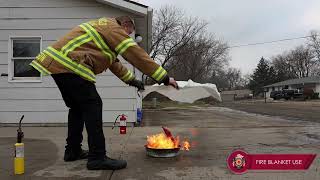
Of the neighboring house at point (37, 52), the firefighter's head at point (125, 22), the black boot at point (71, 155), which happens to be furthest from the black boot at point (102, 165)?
the neighboring house at point (37, 52)

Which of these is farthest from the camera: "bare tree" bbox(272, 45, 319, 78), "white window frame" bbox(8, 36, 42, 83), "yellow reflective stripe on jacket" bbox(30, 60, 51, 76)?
"bare tree" bbox(272, 45, 319, 78)

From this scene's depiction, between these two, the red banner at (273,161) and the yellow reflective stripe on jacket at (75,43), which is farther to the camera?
the yellow reflective stripe on jacket at (75,43)

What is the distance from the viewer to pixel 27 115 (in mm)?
11672

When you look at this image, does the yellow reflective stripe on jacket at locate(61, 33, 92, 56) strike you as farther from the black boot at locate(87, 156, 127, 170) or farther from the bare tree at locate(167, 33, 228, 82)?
the bare tree at locate(167, 33, 228, 82)

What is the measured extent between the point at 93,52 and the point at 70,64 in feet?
1.05

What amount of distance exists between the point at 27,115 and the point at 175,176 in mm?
7271

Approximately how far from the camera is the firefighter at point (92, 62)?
5.45 meters

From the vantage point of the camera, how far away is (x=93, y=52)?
18.1 ft

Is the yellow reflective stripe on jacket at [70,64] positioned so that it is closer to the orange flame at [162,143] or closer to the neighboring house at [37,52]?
the orange flame at [162,143]

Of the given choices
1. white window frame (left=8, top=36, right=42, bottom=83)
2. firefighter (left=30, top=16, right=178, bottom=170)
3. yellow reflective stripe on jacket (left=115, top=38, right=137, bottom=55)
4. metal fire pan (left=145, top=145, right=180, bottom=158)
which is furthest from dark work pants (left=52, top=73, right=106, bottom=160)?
white window frame (left=8, top=36, right=42, bottom=83)

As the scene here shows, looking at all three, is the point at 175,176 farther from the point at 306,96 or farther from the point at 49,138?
the point at 306,96

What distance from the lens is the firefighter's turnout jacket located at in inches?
214

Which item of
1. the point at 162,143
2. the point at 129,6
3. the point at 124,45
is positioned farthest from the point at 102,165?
the point at 129,6

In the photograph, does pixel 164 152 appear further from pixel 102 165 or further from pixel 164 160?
pixel 102 165
